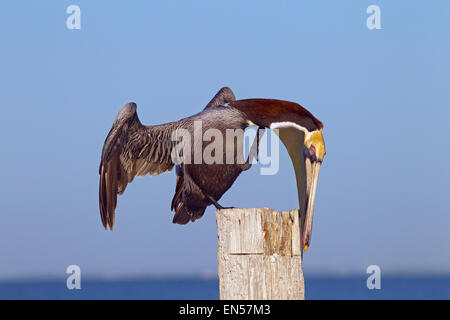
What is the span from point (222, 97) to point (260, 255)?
3648 mm

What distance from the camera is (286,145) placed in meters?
6.25

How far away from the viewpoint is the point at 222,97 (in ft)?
27.1

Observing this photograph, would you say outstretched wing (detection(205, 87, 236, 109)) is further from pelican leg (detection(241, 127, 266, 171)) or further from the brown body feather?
pelican leg (detection(241, 127, 266, 171))

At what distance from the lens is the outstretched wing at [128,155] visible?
272 inches

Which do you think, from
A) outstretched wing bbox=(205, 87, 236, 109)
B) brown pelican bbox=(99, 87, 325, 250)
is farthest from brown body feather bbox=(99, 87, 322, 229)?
outstretched wing bbox=(205, 87, 236, 109)

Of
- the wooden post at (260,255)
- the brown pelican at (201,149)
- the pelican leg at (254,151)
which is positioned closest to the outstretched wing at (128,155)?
the brown pelican at (201,149)

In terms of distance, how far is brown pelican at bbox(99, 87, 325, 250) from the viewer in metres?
5.94

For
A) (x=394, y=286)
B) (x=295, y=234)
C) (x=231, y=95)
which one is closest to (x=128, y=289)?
(x=394, y=286)

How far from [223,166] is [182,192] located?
586mm

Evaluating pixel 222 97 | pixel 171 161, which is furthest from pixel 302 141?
pixel 222 97

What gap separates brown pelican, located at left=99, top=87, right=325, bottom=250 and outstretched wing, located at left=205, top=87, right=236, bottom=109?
3.91 ft

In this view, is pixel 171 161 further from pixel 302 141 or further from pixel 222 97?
pixel 302 141

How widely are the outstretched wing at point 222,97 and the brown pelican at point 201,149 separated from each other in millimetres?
1193

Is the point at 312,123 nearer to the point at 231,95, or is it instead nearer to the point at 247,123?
the point at 247,123
